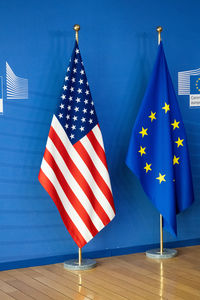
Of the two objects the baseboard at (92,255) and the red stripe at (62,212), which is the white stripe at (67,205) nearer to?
the red stripe at (62,212)

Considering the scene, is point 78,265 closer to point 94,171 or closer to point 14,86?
point 94,171

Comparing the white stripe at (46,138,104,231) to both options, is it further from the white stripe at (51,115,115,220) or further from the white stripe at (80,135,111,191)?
the white stripe at (80,135,111,191)

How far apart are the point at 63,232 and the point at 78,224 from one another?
1.06 ft

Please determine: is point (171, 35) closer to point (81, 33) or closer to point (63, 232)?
point (81, 33)

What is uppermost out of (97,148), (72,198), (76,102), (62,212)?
(76,102)

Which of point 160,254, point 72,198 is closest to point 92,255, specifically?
point 160,254

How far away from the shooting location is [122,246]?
4418mm

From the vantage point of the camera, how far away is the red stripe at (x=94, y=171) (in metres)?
3.88

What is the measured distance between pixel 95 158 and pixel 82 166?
0.13 meters

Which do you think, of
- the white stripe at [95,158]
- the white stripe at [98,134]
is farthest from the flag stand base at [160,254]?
the white stripe at [98,134]

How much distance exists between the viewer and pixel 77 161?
3877 millimetres

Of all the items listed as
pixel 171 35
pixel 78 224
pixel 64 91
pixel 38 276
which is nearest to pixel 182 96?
pixel 171 35

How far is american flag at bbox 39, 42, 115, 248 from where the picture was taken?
384cm

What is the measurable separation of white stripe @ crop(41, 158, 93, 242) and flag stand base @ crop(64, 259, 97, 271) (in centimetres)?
21
